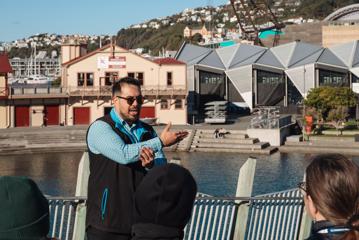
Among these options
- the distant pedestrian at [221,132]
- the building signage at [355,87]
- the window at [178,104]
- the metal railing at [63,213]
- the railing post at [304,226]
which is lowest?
the distant pedestrian at [221,132]

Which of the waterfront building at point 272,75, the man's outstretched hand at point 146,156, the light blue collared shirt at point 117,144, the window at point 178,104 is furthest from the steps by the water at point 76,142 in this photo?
the man's outstretched hand at point 146,156

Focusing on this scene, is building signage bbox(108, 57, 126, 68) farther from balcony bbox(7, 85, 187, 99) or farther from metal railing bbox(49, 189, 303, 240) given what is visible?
metal railing bbox(49, 189, 303, 240)

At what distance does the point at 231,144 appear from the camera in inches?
1303

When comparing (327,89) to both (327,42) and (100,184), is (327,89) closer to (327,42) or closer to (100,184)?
(327,42)

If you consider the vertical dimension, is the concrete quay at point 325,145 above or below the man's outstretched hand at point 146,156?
below

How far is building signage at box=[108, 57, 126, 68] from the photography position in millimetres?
39188

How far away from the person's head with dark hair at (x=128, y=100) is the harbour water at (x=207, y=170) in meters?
15.6

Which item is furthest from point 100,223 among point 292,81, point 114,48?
point 292,81

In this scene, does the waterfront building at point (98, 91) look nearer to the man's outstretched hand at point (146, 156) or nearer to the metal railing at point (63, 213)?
the metal railing at point (63, 213)

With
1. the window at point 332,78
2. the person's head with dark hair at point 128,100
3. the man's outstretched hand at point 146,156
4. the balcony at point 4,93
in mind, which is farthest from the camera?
the window at point 332,78

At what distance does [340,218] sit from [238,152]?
2999cm

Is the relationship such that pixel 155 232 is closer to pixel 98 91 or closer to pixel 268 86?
pixel 98 91

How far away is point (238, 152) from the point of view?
3247cm

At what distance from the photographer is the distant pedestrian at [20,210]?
7.85ft
